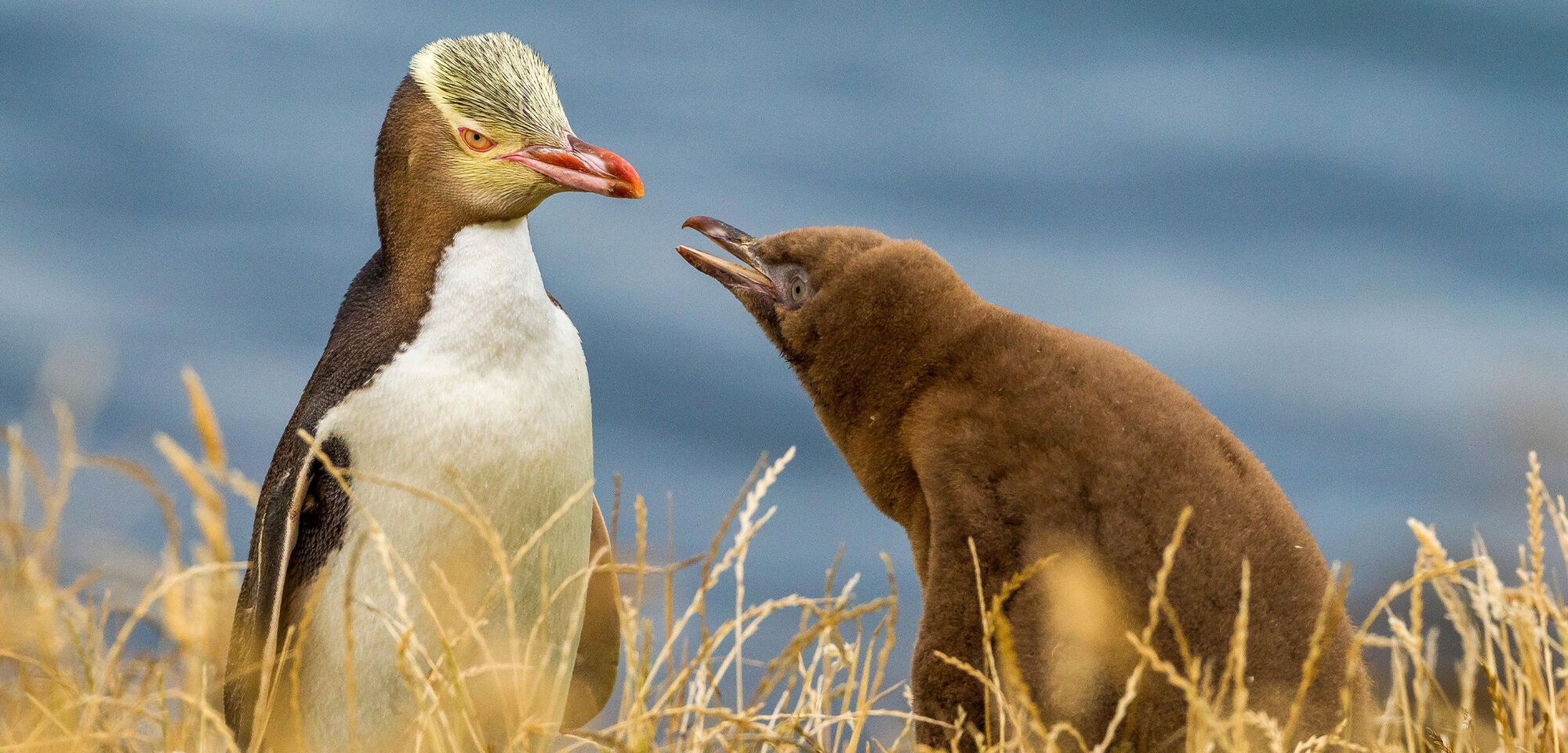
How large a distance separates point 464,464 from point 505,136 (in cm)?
81

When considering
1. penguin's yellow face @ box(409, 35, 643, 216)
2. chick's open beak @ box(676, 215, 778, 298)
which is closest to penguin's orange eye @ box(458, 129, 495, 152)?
penguin's yellow face @ box(409, 35, 643, 216)

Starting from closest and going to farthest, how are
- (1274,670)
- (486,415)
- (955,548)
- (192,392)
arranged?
(192,392) → (1274,670) → (955,548) → (486,415)

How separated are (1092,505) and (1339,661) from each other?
542 mm

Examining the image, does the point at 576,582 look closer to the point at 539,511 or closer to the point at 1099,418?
the point at 539,511

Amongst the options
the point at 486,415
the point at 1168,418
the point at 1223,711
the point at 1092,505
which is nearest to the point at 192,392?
the point at 486,415

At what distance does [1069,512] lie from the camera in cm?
273

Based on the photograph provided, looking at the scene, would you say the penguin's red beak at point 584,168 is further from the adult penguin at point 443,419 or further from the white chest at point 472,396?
the white chest at point 472,396

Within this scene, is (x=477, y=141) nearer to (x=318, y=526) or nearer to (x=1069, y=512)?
(x=318, y=526)

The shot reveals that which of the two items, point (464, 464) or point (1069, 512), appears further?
point (464, 464)

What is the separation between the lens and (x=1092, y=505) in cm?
274

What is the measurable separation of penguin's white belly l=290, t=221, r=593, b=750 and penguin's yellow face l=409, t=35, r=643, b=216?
119mm

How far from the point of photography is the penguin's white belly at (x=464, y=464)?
355 cm

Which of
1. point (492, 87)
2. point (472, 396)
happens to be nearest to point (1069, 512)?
point (472, 396)

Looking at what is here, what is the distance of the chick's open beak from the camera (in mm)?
3533
